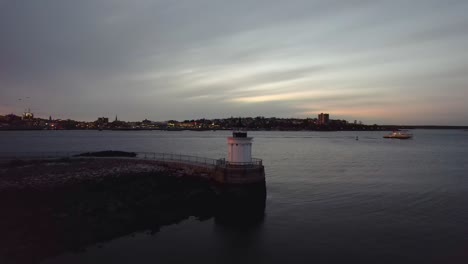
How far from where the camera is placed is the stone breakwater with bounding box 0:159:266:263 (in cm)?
1742

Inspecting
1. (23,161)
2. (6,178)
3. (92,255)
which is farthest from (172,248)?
(23,161)

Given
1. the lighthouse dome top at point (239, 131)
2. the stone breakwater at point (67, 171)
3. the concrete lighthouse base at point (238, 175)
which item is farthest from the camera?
the lighthouse dome top at point (239, 131)

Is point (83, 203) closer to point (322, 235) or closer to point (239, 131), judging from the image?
point (239, 131)

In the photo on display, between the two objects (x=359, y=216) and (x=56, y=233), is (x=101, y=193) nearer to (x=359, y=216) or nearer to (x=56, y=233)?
(x=56, y=233)

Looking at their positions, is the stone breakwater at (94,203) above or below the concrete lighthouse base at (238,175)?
below

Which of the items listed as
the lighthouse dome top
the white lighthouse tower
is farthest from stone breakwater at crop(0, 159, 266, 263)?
the lighthouse dome top

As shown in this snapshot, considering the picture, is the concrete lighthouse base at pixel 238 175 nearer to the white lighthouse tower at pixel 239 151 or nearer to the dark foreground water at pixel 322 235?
the white lighthouse tower at pixel 239 151

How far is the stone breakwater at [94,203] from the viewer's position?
17422mm

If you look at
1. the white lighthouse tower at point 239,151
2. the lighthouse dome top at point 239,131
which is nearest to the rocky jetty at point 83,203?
the white lighthouse tower at point 239,151

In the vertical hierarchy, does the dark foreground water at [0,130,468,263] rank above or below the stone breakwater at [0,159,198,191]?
below

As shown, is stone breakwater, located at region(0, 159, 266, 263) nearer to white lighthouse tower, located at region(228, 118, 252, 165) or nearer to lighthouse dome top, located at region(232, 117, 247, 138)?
white lighthouse tower, located at region(228, 118, 252, 165)

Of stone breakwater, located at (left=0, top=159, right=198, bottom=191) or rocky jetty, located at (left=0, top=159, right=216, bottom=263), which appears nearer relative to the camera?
rocky jetty, located at (left=0, top=159, right=216, bottom=263)

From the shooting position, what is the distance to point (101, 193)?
23672mm

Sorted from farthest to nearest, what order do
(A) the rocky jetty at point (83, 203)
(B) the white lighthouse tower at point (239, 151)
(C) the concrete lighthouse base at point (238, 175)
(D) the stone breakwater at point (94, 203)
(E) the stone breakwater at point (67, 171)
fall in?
(B) the white lighthouse tower at point (239, 151) → (C) the concrete lighthouse base at point (238, 175) → (E) the stone breakwater at point (67, 171) → (D) the stone breakwater at point (94, 203) → (A) the rocky jetty at point (83, 203)
